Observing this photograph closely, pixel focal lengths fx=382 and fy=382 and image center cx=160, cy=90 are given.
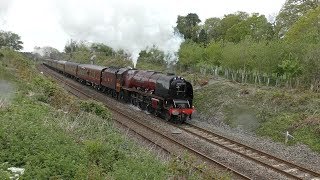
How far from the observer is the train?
2334 cm

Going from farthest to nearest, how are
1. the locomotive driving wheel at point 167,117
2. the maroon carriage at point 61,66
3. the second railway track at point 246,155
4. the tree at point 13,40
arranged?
the tree at point 13,40, the maroon carriage at point 61,66, the locomotive driving wheel at point 167,117, the second railway track at point 246,155

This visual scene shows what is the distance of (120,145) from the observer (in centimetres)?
1357

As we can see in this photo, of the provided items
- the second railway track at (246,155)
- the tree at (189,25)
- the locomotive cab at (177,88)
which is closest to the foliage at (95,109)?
the second railway track at (246,155)

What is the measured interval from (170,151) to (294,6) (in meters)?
43.4

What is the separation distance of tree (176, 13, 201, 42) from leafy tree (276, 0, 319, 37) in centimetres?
1812

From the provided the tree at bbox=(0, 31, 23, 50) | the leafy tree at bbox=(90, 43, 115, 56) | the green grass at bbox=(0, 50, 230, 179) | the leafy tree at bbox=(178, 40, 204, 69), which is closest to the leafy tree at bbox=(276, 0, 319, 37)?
the leafy tree at bbox=(178, 40, 204, 69)

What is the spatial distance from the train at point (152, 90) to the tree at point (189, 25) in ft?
112

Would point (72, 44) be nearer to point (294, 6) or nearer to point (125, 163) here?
point (294, 6)

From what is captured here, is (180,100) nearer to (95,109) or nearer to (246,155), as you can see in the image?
(95,109)

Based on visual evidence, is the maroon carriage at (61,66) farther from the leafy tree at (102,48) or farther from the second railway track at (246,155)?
the second railway track at (246,155)

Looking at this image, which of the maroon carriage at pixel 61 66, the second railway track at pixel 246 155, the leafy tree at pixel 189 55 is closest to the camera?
the second railway track at pixel 246 155

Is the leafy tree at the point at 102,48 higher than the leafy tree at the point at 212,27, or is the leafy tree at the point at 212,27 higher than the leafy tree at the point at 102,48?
the leafy tree at the point at 212,27

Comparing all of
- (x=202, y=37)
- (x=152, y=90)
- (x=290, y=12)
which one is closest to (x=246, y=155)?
(x=152, y=90)

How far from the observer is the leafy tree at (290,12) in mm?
51500
